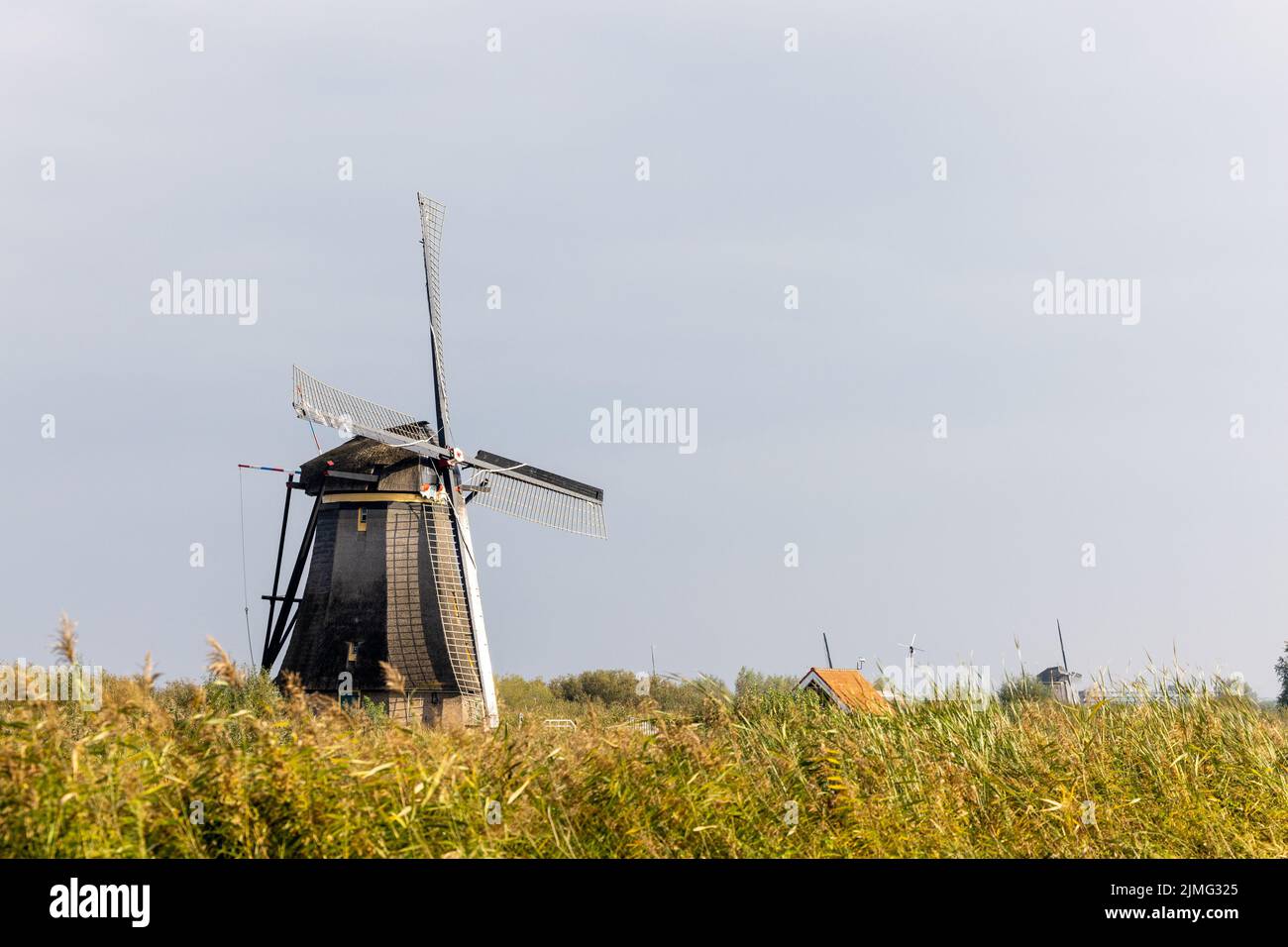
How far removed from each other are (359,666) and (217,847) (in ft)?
76.1

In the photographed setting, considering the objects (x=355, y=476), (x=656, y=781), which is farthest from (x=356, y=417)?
(x=656, y=781)

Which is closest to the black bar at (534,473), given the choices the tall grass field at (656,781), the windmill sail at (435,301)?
the windmill sail at (435,301)

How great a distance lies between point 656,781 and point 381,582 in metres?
22.0

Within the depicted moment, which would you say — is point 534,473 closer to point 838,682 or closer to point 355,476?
point 355,476

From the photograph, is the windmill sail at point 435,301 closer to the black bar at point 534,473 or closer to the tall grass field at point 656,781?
the black bar at point 534,473

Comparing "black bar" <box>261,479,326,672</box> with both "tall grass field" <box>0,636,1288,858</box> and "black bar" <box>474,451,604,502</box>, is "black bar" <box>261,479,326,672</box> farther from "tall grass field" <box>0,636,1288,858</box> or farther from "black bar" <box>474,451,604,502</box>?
"tall grass field" <box>0,636,1288,858</box>

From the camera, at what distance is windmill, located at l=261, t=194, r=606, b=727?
30.4 m

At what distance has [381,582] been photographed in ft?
100

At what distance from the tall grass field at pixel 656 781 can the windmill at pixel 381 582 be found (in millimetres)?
18263

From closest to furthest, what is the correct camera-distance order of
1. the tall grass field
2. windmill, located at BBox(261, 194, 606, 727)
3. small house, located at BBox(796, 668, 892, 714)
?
the tall grass field
small house, located at BBox(796, 668, 892, 714)
windmill, located at BBox(261, 194, 606, 727)

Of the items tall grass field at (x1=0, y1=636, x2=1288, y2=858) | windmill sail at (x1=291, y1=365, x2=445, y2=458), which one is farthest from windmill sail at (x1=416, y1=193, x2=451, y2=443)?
tall grass field at (x1=0, y1=636, x2=1288, y2=858)

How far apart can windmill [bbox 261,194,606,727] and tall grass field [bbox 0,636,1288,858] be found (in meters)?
18.3
